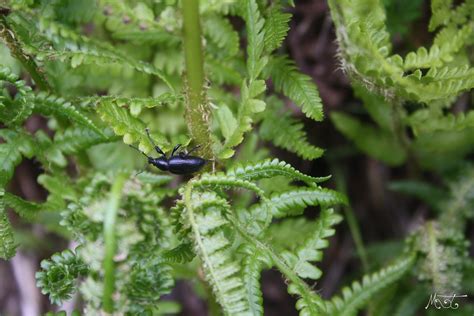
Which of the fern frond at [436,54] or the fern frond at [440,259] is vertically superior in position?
the fern frond at [436,54]

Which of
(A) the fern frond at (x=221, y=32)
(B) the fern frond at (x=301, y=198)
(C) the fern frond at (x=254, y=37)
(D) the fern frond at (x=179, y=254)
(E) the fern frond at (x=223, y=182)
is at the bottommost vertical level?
(D) the fern frond at (x=179, y=254)

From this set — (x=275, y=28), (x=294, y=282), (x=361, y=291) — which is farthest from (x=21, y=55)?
(x=361, y=291)

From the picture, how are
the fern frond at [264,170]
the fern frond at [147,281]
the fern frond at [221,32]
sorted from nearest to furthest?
the fern frond at [147,281], the fern frond at [264,170], the fern frond at [221,32]

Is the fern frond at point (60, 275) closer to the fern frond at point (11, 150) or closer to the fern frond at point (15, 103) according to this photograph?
the fern frond at point (11, 150)

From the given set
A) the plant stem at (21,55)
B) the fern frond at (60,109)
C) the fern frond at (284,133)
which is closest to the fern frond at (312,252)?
the fern frond at (284,133)

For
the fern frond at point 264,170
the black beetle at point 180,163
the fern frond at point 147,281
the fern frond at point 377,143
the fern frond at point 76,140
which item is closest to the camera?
the fern frond at point 147,281

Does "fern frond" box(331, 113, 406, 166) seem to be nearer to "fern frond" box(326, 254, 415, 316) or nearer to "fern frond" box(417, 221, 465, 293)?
"fern frond" box(417, 221, 465, 293)
